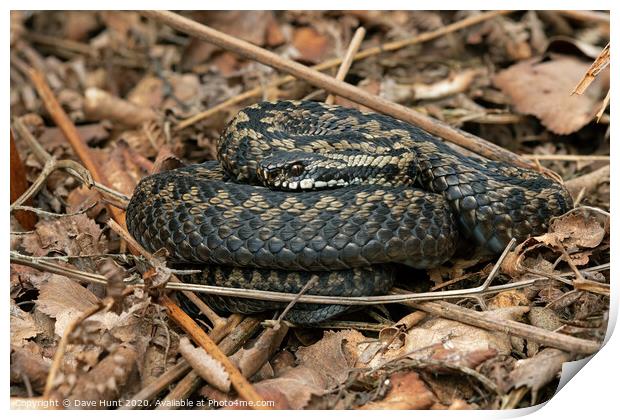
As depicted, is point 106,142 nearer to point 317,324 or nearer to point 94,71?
point 94,71

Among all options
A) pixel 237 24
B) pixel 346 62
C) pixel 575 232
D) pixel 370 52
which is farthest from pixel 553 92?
pixel 237 24

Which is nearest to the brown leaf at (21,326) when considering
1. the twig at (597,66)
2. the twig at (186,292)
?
the twig at (186,292)

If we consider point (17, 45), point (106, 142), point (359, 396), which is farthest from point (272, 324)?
point (17, 45)

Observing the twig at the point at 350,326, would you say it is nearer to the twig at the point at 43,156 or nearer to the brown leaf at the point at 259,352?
the brown leaf at the point at 259,352

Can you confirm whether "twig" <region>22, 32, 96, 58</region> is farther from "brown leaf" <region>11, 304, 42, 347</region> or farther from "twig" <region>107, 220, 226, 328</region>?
"brown leaf" <region>11, 304, 42, 347</region>

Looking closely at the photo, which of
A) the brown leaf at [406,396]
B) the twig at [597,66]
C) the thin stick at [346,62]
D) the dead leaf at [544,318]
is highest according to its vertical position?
the twig at [597,66]

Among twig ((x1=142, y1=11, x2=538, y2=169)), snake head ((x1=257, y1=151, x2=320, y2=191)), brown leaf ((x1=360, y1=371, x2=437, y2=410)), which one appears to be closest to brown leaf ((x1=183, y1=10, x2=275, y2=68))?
twig ((x1=142, y1=11, x2=538, y2=169))

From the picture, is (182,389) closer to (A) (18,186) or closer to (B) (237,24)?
(A) (18,186)
